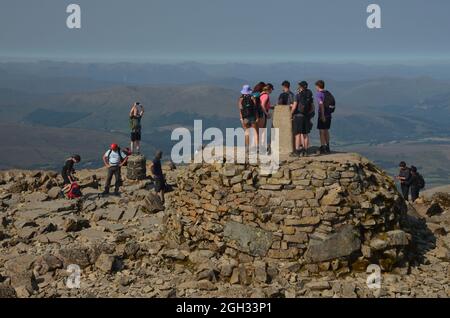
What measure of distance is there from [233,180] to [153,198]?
7.42m

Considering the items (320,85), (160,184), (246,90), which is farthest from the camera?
(160,184)

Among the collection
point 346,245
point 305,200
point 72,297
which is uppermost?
point 305,200

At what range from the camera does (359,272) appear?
16641 mm

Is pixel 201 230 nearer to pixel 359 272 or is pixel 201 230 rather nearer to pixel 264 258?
pixel 264 258

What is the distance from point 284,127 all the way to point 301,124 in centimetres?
73

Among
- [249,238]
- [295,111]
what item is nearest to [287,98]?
[295,111]

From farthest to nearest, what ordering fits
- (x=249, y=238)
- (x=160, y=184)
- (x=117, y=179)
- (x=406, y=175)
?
1. (x=406, y=175)
2. (x=117, y=179)
3. (x=160, y=184)
4. (x=249, y=238)

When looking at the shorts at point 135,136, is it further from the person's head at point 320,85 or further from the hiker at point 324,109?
the person's head at point 320,85

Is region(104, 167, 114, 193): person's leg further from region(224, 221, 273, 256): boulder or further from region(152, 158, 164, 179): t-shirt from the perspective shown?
region(224, 221, 273, 256): boulder

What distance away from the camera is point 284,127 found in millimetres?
19078

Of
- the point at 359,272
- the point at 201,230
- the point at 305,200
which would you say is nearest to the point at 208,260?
the point at 201,230

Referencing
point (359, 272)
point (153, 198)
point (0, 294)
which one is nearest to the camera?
point (0, 294)

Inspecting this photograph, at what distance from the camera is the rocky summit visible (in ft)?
53.0

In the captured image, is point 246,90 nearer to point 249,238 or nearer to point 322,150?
point 322,150
